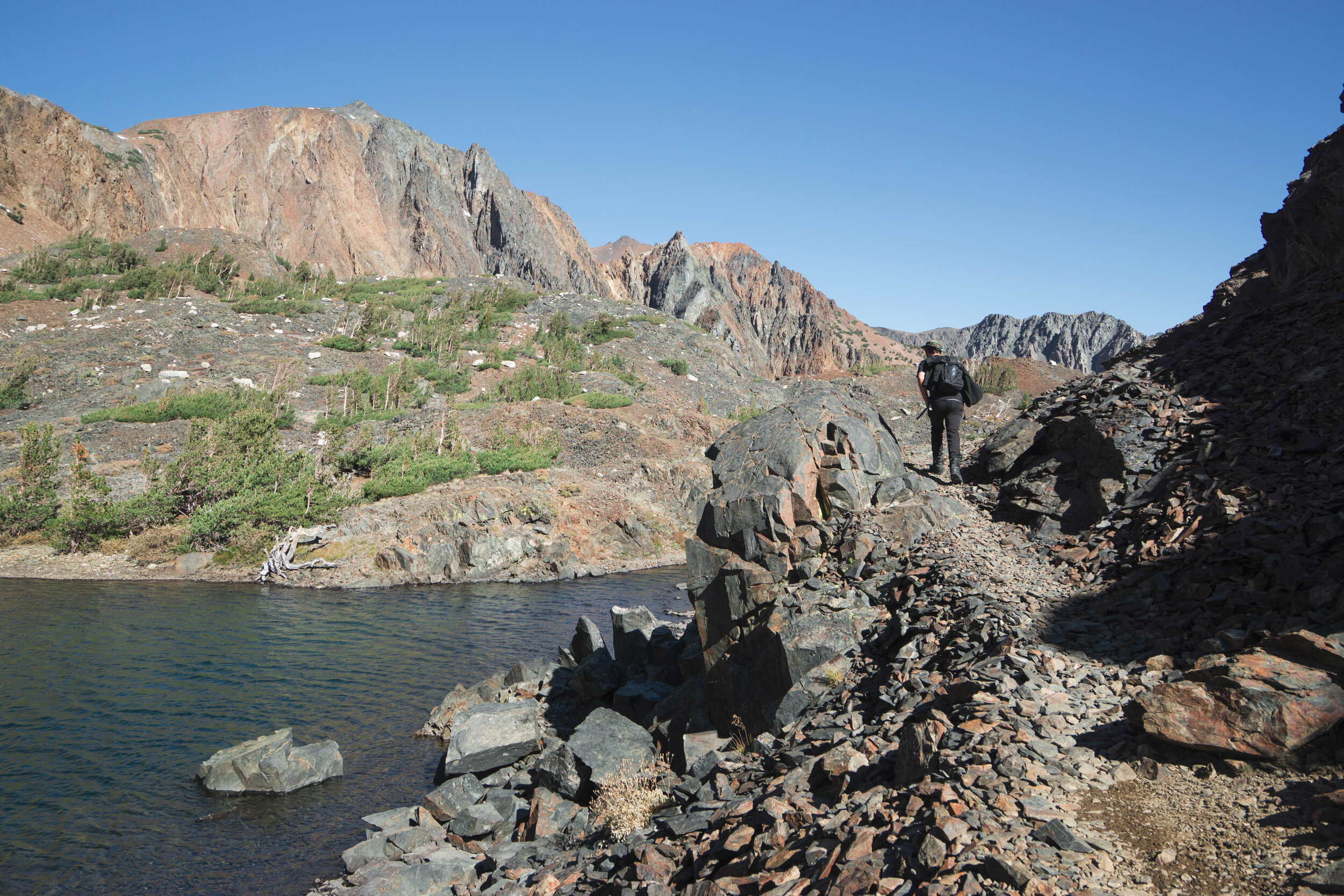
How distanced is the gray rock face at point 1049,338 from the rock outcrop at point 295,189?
201ft

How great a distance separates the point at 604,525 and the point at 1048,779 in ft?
66.7

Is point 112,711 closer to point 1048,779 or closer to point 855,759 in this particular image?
point 855,759

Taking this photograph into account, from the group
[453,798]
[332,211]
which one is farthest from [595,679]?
[332,211]

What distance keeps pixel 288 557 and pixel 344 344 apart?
17.5 metres

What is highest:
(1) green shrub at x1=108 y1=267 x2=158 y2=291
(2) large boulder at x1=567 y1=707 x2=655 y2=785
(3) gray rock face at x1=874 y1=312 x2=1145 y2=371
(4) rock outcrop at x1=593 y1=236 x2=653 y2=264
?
(4) rock outcrop at x1=593 y1=236 x2=653 y2=264

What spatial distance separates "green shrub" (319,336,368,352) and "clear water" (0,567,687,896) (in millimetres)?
18435

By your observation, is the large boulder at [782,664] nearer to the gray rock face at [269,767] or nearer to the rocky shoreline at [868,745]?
the rocky shoreline at [868,745]

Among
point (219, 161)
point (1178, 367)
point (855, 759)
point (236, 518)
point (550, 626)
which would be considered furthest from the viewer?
point (219, 161)

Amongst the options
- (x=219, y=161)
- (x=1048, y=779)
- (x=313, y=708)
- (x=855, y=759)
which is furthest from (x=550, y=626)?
(x=219, y=161)

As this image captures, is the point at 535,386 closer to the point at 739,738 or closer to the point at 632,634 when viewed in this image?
the point at 632,634

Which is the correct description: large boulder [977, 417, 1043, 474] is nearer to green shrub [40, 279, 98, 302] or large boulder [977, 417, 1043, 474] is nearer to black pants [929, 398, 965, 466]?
black pants [929, 398, 965, 466]

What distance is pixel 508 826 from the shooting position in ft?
26.1

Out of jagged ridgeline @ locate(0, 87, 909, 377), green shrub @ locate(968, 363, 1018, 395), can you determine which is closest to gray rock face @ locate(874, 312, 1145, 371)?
jagged ridgeline @ locate(0, 87, 909, 377)

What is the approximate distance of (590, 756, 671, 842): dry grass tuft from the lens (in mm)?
6594
